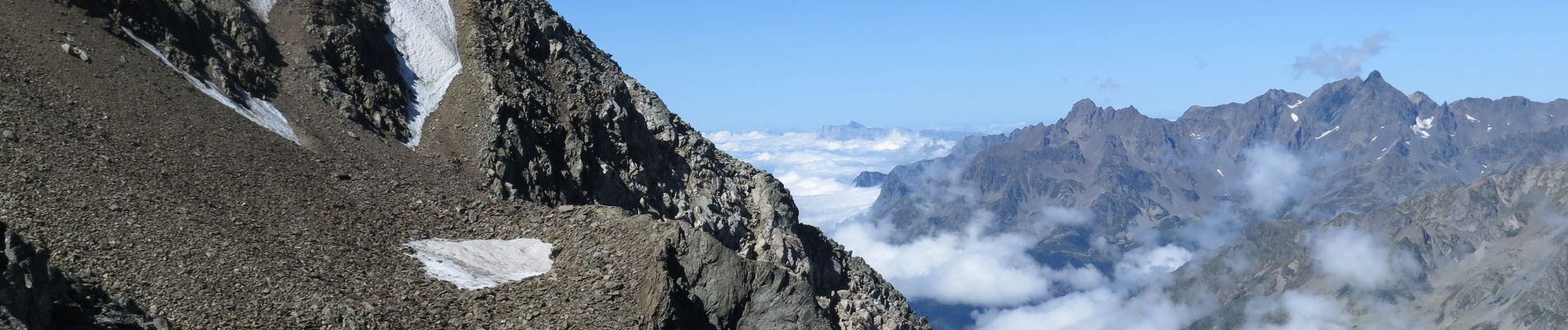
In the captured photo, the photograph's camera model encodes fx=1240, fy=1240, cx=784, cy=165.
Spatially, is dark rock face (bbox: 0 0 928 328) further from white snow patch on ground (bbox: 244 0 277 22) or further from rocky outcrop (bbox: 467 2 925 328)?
white snow patch on ground (bbox: 244 0 277 22)

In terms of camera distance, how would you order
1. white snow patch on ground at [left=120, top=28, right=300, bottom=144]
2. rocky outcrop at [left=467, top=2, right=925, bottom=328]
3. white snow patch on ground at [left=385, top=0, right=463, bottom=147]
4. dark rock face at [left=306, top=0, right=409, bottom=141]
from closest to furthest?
white snow patch on ground at [left=120, top=28, right=300, bottom=144], dark rock face at [left=306, top=0, right=409, bottom=141], rocky outcrop at [left=467, top=2, right=925, bottom=328], white snow patch on ground at [left=385, top=0, right=463, bottom=147]

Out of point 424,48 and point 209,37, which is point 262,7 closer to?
point 209,37

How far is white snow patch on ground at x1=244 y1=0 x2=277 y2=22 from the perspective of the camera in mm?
58094

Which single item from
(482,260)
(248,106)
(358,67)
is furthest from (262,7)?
(482,260)

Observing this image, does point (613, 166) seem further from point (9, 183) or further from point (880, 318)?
point (9, 183)

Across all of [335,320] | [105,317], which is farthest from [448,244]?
[105,317]

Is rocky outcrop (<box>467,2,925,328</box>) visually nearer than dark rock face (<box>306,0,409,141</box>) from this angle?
No

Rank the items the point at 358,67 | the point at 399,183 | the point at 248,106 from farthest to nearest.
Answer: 1. the point at 358,67
2. the point at 248,106
3. the point at 399,183

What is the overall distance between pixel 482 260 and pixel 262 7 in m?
25.2

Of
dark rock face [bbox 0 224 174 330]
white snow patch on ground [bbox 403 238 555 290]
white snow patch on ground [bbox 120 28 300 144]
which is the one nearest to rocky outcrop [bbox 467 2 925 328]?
white snow patch on ground [bbox 120 28 300 144]

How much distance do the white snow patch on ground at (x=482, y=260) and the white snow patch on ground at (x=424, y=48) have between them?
15403 millimetres

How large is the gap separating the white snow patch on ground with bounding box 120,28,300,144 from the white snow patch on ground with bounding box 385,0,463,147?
21.8 ft

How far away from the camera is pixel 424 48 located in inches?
2477

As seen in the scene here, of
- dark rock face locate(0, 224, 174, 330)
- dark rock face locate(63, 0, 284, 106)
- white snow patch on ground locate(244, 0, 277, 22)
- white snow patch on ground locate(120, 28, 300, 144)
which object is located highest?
white snow patch on ground locate(244, 0, 277, 22)
